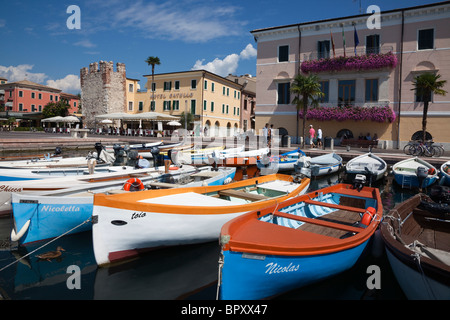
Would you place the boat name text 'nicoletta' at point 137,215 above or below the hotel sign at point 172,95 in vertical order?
below

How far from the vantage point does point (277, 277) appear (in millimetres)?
4199

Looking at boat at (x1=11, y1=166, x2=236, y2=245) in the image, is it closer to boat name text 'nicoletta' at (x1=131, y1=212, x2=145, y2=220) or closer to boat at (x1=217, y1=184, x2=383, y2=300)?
boat name text 'nicoletta' at (x1=131, y1=212, x2=145, y2=220)

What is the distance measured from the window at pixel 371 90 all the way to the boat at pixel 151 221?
23359 millimetres

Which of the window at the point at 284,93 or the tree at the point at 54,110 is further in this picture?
the tree at the point at 54,110

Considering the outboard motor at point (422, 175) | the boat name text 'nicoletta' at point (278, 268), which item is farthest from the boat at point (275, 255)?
the outboard motor at point (422, 175)

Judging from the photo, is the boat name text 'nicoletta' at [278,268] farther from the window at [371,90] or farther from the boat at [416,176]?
the window at [371,90]

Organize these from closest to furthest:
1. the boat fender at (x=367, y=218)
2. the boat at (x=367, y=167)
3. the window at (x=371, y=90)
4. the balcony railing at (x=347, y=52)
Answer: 1. the boat fender at (x=367, y=218)
2. the boat at (x=367, y=167)
3. the balcony railing at (x=347, y=52)
4. the window at (x=371, y=90)

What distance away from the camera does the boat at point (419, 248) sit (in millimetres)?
3723

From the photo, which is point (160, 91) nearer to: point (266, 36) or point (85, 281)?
point (266, 36)

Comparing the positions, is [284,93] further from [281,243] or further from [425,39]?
[281,243]

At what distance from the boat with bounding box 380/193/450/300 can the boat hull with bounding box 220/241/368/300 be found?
75cm

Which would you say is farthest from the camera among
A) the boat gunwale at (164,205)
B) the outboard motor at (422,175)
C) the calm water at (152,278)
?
the outboard motor at (422,175)
